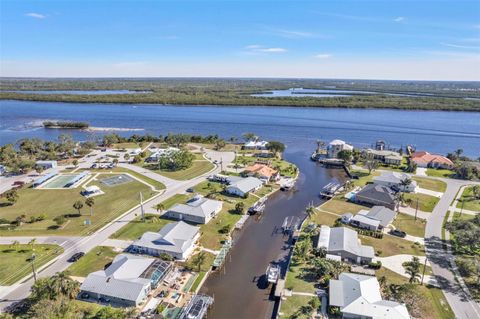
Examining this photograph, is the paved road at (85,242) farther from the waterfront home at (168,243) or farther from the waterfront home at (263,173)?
the waterfront home at (263,173)

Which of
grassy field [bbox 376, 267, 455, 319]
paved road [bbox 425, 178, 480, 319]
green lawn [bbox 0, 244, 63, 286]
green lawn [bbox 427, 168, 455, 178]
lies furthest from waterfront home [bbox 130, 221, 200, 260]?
green lawn [bbox 427, 168, 455, 178]

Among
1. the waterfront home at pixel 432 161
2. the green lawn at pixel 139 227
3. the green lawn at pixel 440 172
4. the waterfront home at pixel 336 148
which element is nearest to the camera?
the green lawn at pixel 139 227

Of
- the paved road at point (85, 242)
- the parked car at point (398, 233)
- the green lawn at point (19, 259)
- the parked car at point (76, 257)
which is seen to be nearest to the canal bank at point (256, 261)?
the parked car at point (398, 233)

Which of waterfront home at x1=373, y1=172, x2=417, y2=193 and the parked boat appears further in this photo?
waterfront home at x1=373, y1=172, x2=417, y2=193

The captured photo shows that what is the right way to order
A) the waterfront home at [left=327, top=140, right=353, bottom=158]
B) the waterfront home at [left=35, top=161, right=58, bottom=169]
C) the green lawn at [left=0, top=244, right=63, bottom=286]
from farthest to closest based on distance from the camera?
the waterfront home at [left=327, top=140, right=353, bottom=158], the waterfront home at [left=35, top=161, right=58, bottom=169], the green lawn at [left=0, top=244, right=63, bottom=286]

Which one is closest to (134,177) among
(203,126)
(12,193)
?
(12,193)

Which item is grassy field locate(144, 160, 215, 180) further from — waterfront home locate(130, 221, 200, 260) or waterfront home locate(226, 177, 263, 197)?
waterfront home locate(130, 221, 200, 260)

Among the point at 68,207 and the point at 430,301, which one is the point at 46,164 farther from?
the point at 430,301
